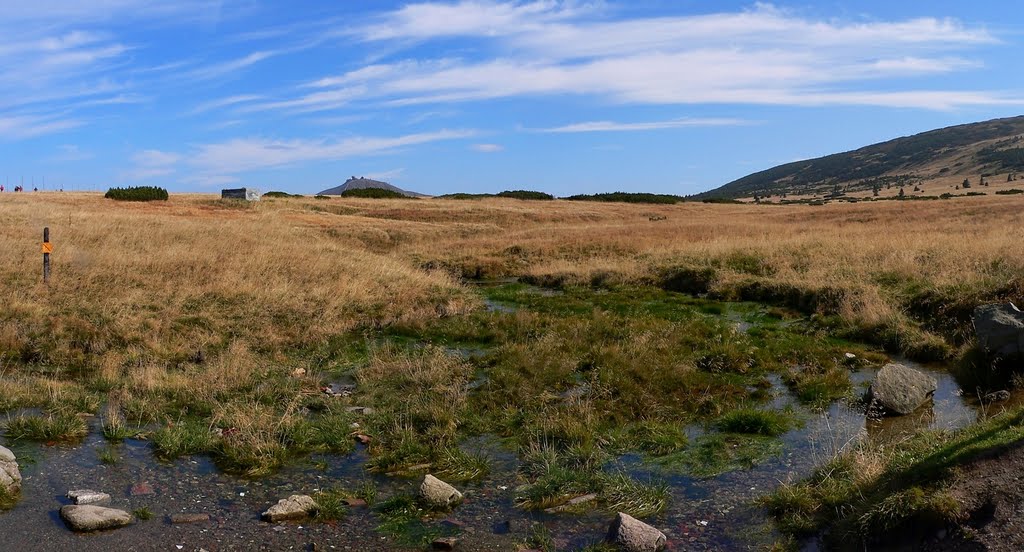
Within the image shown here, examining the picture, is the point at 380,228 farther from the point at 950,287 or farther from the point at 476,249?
the point at 950,287

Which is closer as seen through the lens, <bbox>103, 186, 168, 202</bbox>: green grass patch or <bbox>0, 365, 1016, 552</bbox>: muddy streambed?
<bbox>0, 365, 1016, 552</bbox>: muddy streambed

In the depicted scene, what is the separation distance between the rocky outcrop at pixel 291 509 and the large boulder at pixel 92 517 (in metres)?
1.53

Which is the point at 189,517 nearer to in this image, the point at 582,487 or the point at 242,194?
the point at 582,487

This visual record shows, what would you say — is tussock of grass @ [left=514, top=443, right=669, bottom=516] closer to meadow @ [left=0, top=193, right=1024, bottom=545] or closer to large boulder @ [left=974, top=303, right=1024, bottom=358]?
meadow @ [left=0, top=193, right=1024, bottom=545]

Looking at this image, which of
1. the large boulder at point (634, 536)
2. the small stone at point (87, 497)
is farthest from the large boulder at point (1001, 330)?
the small stone at point (87, 497)

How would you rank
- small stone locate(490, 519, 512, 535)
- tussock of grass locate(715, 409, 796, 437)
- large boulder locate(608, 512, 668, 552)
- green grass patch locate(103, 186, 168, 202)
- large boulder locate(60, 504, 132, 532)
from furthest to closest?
green grass patch locate(103, 186, 168, 202) → tussock of grass locate(715, 409, 796, 437) → small stone locate(490, 519, 512, 535) → large boulder locate(60, 504, 132, 532) → large boulder locate(608, 512, 668, 552)

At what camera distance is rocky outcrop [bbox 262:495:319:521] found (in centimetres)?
825

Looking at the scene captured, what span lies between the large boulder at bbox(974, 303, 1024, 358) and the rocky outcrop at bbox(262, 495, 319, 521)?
12357 mm

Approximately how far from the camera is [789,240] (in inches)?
1237

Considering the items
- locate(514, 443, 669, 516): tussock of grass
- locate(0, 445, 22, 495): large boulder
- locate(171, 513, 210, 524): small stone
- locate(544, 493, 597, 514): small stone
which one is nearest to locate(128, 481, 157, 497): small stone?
locate(171, 513, 210, 524): small stone

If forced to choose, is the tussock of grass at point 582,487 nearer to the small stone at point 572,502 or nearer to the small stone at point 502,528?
the small stone at point 572,502

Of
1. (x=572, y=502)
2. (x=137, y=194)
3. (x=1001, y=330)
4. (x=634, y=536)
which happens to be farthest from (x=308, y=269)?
(x=137, y=194)

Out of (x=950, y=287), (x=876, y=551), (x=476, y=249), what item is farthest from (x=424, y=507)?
(x=476, y=249)

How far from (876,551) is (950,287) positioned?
14.7 metres
